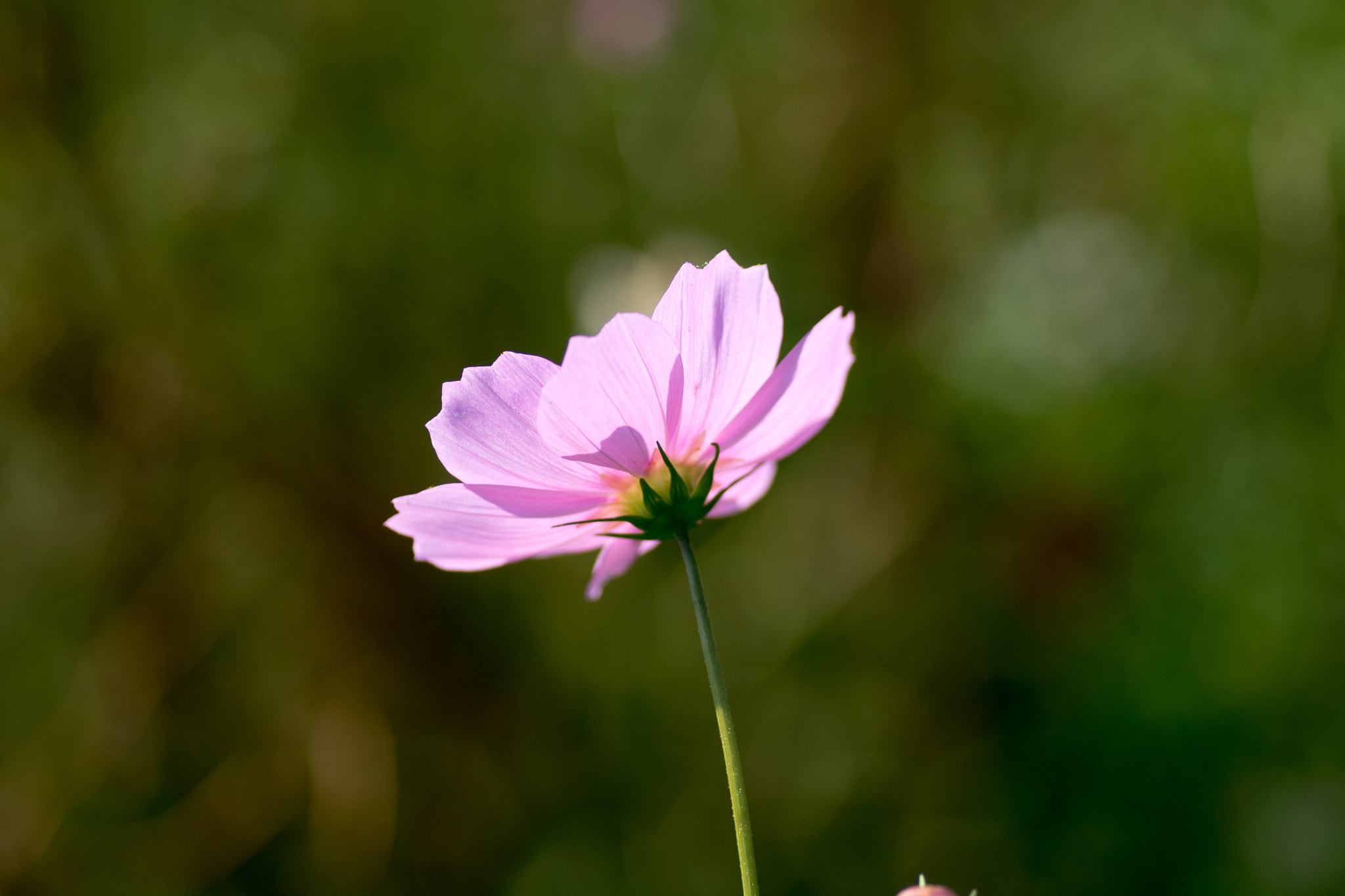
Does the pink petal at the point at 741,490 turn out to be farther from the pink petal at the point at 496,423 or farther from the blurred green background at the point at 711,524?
the blurred green background at the point at 711,524

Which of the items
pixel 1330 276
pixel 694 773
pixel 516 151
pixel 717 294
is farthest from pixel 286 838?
pixel 1330 276

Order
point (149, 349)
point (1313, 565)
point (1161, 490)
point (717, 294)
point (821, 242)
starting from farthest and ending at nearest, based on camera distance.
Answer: point (821, 242)
point (149, 349)
point (1161, 490)
point (1313, 565)
point (717, 294)

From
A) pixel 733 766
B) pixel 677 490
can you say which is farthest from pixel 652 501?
pixel 733 766

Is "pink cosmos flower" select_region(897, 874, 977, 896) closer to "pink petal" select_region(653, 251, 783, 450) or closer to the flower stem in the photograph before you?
the flower stem

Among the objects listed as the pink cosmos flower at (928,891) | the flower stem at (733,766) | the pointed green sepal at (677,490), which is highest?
the pointed green sepal at (677,490)

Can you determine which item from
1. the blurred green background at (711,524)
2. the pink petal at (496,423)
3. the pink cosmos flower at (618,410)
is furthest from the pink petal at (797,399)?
the blurred green background at (711,524)

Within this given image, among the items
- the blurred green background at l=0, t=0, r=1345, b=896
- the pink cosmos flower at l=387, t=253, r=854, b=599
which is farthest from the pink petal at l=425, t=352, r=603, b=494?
the blurred green background at l=0, t=0, r=1345, b=896

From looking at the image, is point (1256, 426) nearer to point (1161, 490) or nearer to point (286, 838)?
point (1161, 490)
